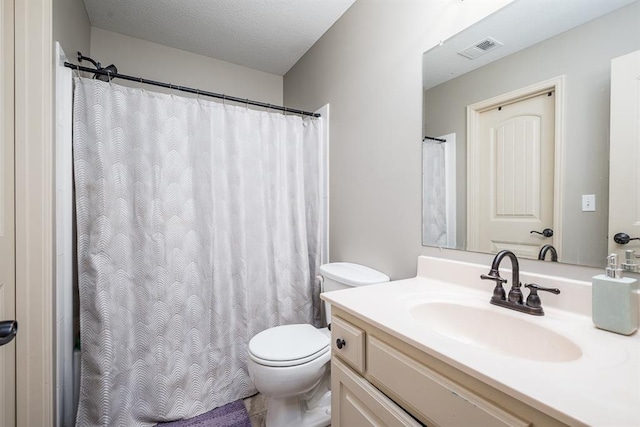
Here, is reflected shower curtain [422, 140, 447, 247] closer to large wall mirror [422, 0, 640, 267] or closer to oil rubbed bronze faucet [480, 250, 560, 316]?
large wall mirror [422, 0, 640, 267]

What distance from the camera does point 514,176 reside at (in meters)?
0.96

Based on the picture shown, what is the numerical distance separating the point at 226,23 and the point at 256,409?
2494mm

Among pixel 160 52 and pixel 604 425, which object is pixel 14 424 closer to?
pixel 604 425

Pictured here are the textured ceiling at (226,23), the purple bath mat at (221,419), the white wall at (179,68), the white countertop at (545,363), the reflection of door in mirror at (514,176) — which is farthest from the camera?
the white wall at (179,68)

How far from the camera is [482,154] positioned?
3.49 ft

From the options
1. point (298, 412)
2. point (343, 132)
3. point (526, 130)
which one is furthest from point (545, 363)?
point (343, 132)

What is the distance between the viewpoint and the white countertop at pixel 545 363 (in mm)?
421

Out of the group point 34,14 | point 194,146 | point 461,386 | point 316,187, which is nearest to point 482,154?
point 461,386

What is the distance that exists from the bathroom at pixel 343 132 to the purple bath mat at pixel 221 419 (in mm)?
590

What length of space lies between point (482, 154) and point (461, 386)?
0.85m

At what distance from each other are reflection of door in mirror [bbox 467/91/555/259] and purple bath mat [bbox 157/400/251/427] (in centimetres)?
148

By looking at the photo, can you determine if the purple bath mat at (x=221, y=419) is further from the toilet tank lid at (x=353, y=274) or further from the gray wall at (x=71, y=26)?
the gray wall at (x=71, y=26)

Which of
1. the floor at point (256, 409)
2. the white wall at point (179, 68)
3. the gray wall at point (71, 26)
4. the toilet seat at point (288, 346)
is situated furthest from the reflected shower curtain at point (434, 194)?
the white wall at point (179, 68)

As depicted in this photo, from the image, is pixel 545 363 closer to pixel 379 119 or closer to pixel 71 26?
pixel 379 119
